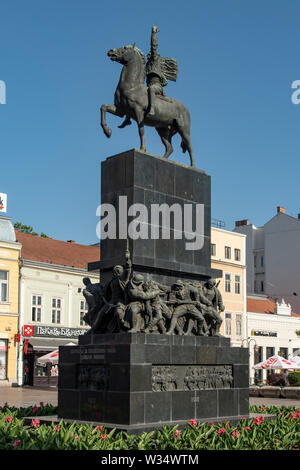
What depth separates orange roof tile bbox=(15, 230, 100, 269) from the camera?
48.4 metres

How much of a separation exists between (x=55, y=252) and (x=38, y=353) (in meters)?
8.63

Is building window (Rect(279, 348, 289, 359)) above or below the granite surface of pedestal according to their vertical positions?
below

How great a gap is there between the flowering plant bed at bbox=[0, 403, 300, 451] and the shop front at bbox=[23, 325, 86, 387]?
31812 millimetres

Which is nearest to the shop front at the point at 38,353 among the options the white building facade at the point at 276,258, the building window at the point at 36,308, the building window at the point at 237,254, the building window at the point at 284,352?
the building window at the point at 36,308

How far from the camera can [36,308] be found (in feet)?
151

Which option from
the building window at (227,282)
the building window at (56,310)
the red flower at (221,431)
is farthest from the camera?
the building window at (227,282)

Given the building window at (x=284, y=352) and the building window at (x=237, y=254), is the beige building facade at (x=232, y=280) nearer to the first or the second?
the building window at (x=237, y=254)

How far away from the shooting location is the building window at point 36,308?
150ft

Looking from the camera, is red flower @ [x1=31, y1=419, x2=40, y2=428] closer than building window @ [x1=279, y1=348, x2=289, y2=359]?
Yes

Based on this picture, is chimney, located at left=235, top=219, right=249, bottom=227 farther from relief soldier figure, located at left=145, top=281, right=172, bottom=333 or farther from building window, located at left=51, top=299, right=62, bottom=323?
relief soldier figure, located at left=145, top=281, right=172, bottom=333

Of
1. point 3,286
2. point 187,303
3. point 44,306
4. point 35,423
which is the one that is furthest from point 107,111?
point 44,306

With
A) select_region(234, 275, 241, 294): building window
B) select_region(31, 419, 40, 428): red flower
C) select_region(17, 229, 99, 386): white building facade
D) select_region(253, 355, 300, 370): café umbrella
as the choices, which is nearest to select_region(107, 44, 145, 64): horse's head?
select_region(31, 419, 40, 428): red flower

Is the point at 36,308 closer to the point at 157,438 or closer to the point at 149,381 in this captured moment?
the point at 149,381

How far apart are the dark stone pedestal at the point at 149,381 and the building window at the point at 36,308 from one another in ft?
107
